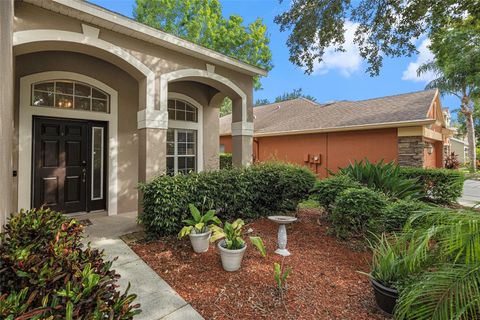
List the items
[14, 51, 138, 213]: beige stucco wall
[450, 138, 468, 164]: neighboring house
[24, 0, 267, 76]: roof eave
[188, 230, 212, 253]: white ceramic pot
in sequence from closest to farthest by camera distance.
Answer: [188, 230, 212, 253]: white ceramic pot < [24, 0, 267, 76]: roof eave < [14, 51, 138, 213]: beige stucco wall < [450, 138, 468, 164]: neighboring house

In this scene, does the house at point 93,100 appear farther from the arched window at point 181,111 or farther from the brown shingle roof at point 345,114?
the brown shingle roof at point 345,114

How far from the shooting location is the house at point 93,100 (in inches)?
162

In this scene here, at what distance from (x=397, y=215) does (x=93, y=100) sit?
255 inches

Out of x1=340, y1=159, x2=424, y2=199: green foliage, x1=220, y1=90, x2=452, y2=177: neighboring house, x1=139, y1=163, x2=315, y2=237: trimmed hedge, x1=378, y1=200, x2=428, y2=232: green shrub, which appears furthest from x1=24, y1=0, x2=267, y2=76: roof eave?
x1=220, y1=90, x2=452, y2=177: neighboring house

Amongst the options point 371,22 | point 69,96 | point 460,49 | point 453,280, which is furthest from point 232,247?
point 460,49

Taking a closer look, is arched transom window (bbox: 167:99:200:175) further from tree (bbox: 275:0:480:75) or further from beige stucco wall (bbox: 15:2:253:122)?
tree (bbox: 275:0:480:75)

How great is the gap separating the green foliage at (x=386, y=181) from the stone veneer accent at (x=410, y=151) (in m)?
4.21

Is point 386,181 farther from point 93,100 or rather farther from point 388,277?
point 93,100

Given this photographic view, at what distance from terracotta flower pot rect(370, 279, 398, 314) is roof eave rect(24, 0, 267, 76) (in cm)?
530

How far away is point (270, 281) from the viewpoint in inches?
118

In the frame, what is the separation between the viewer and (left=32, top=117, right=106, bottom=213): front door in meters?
5.11

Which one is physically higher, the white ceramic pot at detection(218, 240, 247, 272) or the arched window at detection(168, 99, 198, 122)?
the arched window at detection(168, 99, 198, 122)

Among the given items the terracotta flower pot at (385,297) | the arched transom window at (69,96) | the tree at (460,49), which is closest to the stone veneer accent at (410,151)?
the tree at (460,49)

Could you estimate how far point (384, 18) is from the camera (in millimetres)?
6180
